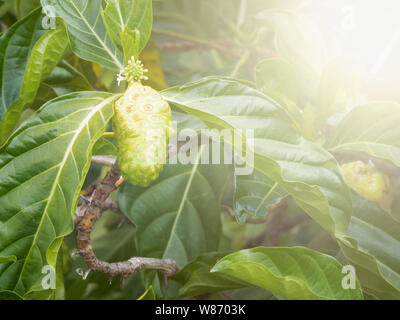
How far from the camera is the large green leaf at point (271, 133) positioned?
67 centimetres

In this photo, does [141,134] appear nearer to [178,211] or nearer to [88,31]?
[88,31]

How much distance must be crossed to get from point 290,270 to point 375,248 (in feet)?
0.74

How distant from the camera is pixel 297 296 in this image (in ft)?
2.00

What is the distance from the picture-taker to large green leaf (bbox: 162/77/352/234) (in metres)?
0.67

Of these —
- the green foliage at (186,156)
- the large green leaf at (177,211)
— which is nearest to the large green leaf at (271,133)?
the green foliage at (186,156)

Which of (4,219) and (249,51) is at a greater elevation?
(249,51)

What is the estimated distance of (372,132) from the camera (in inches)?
31.8

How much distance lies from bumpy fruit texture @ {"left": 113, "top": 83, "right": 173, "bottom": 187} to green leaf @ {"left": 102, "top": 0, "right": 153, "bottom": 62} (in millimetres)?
82

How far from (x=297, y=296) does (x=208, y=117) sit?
0.28m

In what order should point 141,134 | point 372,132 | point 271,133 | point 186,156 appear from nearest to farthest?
point 141,134, point 271,133, point 372,132, point 186,156

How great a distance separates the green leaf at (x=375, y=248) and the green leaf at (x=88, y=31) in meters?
0.46

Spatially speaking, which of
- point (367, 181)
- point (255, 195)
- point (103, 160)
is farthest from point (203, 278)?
point (367, 181)
